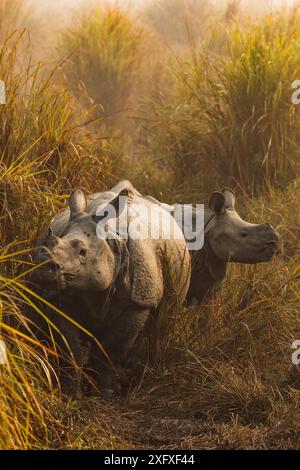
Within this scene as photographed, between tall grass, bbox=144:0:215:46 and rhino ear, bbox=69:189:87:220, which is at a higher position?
tall grass, bbox=144:0:215:46

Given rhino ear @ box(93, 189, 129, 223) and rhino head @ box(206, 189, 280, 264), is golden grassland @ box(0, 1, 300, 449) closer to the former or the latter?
rhino head @ box(206, 189, 280, 264)

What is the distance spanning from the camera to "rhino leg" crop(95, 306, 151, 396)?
4496mm

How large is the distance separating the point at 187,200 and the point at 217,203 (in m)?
2.10

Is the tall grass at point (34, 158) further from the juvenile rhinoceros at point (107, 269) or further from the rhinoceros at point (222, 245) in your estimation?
the rhinoceros at point (222, 245)

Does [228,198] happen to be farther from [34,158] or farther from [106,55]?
[106,55]

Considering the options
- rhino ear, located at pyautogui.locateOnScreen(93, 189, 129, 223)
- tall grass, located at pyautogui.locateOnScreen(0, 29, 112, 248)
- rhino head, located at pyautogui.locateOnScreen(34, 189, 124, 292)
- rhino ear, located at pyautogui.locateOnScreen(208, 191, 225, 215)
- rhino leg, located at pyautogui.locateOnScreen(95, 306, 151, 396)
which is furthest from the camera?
rhino ear, located at pyautogui.locateOnScreen(208, 191, 225, 215)

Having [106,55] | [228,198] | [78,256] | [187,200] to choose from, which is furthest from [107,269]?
[106,55]

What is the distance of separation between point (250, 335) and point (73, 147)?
176 cm

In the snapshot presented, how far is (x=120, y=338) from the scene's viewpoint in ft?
14.8

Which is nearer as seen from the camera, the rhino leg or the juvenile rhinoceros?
the juvenile rhinoceros

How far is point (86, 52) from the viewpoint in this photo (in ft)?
33.7

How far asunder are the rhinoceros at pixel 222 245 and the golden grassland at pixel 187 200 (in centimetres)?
14

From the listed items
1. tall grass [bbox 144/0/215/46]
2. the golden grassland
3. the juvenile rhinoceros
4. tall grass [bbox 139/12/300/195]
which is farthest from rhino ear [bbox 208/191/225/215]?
tall grass [bbox 144/0/215/46]

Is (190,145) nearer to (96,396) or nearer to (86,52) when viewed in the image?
(86,52)
